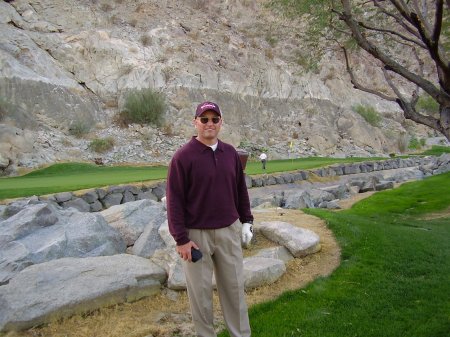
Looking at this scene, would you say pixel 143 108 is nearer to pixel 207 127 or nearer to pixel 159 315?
pixel 159 315

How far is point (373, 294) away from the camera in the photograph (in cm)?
670

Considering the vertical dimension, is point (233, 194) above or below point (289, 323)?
above

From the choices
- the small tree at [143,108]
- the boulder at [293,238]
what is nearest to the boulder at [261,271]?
the boulder at [293,238]

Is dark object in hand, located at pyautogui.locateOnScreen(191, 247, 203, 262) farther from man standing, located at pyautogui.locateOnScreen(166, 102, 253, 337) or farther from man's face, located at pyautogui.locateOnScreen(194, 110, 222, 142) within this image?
man's face, located at pyautogui.locateOnScreen(194, 110, 222, 142)

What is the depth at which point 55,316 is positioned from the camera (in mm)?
5582

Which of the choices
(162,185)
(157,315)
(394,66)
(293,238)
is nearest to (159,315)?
(157,315)

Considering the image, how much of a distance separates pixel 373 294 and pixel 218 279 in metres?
3.19

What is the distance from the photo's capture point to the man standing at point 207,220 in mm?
4434

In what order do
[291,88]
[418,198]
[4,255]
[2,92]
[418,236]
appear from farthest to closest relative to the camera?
[291,88]
[2,92]
[418,198]
[418,236]
[4,255]

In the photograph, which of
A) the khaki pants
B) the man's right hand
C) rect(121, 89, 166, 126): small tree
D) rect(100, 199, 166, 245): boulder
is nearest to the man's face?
the khaki pants

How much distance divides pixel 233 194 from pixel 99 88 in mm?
39443

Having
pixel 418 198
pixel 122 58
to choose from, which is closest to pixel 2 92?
pixel 122 58

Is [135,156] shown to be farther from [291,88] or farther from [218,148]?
[218,148]

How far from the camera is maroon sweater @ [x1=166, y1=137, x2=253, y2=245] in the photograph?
174 inches
